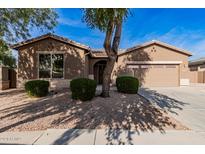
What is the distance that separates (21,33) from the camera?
16.6 meters

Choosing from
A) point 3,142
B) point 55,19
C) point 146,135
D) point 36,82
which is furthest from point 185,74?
point 3,142

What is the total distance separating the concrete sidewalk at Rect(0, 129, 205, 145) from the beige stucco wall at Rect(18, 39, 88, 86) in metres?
10.8

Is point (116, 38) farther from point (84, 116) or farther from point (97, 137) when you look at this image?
point (97, 137)

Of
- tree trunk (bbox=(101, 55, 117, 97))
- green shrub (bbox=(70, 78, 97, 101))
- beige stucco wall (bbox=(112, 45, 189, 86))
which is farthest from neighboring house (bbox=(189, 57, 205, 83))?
green shrub (bbox=(70, 78, 97, 101))

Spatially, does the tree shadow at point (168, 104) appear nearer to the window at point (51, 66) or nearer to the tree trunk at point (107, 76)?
the tree trunk at point (107, 76)

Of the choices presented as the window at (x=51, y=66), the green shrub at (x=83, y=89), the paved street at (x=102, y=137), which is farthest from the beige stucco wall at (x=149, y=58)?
the paved street at (x=102, y=137)

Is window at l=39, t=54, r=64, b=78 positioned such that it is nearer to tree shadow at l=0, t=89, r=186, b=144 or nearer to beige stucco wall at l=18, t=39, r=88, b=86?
beige stucco wall at l=18, t=39, r=88, b=86

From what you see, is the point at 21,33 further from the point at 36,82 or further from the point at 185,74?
the point at 185,74

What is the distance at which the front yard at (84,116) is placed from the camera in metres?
6.84

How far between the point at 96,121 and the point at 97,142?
6.18 ft

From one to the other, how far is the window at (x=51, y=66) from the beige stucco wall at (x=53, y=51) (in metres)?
0.37

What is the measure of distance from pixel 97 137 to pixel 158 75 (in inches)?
648

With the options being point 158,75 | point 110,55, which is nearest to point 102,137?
point 110,55

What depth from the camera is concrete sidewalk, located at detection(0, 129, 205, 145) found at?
5.45 meters
